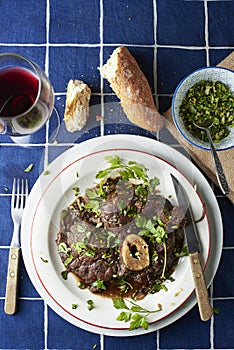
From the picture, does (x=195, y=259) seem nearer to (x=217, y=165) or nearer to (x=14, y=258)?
(x=217, y=165)

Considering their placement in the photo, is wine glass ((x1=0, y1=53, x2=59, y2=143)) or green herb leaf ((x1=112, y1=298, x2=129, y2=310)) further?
green herb leaf ((x1=112, y1=298, x2=129, y2=310))

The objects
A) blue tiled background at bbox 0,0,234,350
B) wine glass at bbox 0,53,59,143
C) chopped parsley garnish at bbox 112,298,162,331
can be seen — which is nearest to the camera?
wine glass at bbox 0,53,59,143

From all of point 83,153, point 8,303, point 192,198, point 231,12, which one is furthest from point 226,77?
point 8,303

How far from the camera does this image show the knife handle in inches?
71.3

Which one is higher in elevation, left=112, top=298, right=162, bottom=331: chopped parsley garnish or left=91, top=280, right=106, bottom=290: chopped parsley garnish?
left=91, top=280, right=106, bottom=290: chopped parsley garnish

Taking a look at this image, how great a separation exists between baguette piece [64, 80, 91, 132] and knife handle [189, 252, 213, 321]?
1.92 feet

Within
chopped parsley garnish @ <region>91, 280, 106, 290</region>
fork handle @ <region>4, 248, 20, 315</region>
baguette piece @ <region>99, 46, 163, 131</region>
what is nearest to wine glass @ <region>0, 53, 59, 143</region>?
baguette piece @ <region>99, 46, 163, 131</region>

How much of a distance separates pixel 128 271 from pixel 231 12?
98cm

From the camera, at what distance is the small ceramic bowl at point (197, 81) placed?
1839 mm

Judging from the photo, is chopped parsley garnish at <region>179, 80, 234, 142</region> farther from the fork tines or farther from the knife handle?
the fork tines

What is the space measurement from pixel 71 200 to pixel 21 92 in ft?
1.32

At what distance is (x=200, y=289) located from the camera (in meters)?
1.81

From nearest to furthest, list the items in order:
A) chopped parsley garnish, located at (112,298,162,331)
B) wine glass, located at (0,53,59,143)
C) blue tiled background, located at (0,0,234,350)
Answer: wine glass, located at (0,53,59,143), chopped parsley garnish, located at (112,298,162,331), blue tiled background, located at (0,0,234,350)

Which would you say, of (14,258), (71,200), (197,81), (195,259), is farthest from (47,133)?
(195,259)
